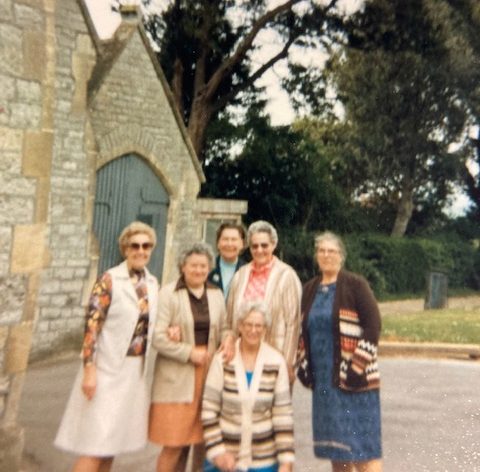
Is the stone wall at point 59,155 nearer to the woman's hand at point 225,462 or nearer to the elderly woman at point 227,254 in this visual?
the elderly woman at point 227,254

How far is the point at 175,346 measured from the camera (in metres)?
4.16

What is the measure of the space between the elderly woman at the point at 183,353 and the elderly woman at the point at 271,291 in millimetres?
228

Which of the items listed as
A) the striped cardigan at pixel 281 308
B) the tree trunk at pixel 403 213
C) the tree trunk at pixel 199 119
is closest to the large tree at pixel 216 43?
the tree trunk at pixel 199 119

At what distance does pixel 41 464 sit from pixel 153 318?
180 centimetres

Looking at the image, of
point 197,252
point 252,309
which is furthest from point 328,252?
point 197,252

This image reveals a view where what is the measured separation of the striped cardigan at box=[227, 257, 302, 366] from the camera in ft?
14.7

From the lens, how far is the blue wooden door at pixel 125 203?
1056 centimetres

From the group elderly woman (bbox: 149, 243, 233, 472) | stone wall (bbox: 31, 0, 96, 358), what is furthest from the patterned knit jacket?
stone wall (bbox: 31, 0, 96, 358)

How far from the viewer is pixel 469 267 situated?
81.7ft

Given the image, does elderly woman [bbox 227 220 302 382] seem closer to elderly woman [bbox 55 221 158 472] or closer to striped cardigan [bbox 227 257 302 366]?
striped cardigan [bbox 227 257 302 366]

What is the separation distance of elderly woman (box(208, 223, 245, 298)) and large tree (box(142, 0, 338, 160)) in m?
11.9

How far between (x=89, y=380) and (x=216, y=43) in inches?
545

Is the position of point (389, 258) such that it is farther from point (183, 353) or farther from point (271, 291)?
point (183, 353)

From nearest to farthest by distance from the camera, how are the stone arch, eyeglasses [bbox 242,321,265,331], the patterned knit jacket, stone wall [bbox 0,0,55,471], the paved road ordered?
eyeglasses [bbox 242,321,265,331], the patterned knit jacket, stone wall [bbox 0,0,55,471], the paved road, the stone arch
